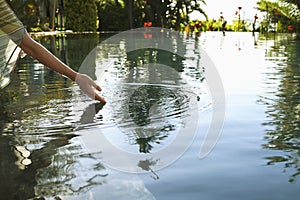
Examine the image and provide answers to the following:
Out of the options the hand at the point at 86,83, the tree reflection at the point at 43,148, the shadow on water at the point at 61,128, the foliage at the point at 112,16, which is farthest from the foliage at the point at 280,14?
the hand at the point at 86,83

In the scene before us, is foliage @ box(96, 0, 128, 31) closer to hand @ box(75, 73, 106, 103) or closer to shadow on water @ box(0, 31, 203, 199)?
shadow on water @ box(0, 31, 203, 199)

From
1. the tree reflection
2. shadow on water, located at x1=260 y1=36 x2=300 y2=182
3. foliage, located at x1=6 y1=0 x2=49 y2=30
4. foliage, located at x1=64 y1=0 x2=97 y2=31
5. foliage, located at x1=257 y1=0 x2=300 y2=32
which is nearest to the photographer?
the tree reflection

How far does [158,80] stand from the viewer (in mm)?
5438

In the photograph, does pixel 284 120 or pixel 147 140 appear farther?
pixel 284 120

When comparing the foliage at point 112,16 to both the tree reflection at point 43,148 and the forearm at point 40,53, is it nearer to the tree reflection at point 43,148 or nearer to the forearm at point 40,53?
the tree reflection at point 43,148

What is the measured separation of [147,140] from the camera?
272 centimetres

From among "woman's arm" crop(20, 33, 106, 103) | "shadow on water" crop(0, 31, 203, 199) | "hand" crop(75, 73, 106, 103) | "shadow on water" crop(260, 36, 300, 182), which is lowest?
"shadow on water" crop(260, 36, 300, 182)

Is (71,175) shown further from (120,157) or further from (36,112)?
(36,112)

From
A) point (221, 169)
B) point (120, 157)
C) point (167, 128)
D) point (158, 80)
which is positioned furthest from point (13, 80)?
point (221, 169)

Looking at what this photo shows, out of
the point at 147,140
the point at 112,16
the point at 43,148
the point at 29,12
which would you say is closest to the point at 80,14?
the point at 112,16

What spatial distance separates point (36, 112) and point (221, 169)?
1817mm

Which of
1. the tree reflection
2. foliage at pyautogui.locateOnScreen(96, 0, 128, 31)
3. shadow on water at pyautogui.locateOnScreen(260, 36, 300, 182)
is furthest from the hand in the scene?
foliage at pyautogui.locateOnScreen(96, 0, 128, 31)

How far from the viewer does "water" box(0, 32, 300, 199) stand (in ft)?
6.37

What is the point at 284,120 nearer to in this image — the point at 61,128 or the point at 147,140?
the point at 147,140
